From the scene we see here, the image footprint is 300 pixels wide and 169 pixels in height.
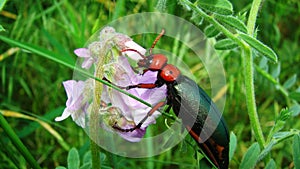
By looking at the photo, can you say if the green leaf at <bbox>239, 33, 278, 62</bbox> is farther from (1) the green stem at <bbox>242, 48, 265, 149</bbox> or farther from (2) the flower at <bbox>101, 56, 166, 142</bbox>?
(2) the flower at <bbox>101, 56, 166, 142</bbox>

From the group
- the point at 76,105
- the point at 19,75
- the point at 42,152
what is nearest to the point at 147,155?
the point at 42,152

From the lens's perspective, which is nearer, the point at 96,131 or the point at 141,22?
the point at 96,131

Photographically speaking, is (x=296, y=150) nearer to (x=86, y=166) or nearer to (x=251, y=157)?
(x=251, y=157)

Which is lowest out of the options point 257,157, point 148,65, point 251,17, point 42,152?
point 42,152

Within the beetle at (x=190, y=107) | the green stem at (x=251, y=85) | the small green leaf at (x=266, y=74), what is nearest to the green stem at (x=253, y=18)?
the green stem at (x=251, y=85)

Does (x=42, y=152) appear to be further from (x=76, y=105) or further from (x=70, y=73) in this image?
(x=76, y=105)

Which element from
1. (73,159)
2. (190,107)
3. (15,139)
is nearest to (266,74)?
(190,107)

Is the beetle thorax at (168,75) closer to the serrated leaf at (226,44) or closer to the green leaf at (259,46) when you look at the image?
the green leaf at (259,46)
